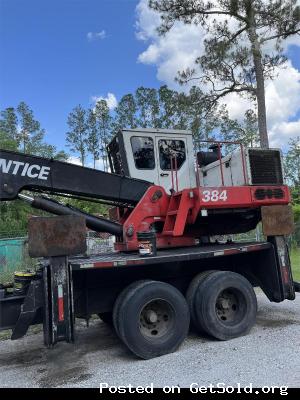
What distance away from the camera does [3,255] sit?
15.1 m

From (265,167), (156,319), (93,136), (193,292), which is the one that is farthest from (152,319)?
(93,136)

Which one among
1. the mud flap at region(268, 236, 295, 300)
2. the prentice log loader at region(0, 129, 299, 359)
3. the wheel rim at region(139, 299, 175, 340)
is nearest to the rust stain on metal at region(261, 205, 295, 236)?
the prentice log loader at region(0, 129, 299, 359)

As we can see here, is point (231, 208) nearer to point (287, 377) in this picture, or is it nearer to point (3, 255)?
point (287, 377)

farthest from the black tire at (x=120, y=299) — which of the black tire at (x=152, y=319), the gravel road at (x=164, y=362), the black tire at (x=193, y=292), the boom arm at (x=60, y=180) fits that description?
the boom arm at (x=60, y=180)

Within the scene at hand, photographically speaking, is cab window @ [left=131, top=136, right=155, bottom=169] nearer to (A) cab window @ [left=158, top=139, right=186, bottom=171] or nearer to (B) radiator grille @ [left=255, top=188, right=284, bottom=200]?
(A) cab window @ [left=158, top=139, right=186, bottom=171]

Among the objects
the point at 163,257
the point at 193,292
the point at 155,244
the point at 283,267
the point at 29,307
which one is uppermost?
the point at 155,244

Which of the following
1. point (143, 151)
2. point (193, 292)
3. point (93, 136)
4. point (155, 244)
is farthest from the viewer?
point (93, 136)

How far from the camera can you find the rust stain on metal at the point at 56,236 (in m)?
5.62

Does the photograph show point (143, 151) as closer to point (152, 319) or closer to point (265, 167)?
point (265, 167)

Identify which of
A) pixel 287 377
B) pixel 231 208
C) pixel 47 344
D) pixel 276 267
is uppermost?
pixel 231 208

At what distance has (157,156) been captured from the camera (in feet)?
26.6

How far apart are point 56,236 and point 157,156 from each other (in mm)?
3056

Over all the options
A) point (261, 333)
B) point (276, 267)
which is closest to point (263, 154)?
point (276, 267)

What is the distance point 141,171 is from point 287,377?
430cm
